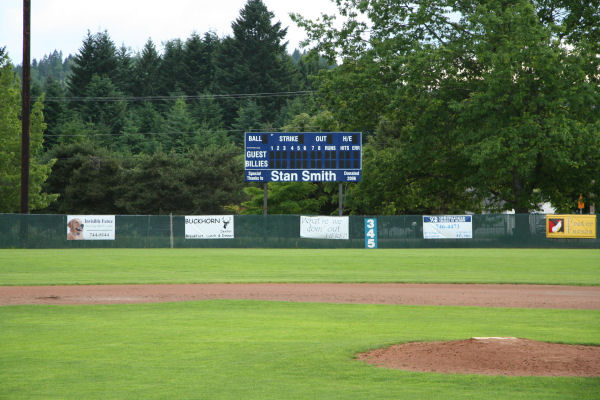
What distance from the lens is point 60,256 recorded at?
1312 inches

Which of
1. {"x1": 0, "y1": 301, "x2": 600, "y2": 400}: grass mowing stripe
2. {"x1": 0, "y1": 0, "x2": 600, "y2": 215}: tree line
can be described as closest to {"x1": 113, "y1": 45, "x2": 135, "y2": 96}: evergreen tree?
{"x1": 0, "y1": 0, "x2": 600, "y2": 215}: tree line

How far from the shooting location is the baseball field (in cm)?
712

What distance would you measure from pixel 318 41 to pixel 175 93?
52.6 m

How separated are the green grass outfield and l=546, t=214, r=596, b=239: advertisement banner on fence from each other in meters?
2.04

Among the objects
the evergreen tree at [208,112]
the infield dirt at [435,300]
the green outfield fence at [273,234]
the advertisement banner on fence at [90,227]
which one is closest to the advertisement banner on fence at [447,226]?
the green outfield fence at [273,234]

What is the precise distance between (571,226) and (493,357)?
32.9 m

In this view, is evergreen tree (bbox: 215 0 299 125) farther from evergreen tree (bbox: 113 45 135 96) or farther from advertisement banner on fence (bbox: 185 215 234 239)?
advertisement banner on fence (bbox: 185 215 234 239)

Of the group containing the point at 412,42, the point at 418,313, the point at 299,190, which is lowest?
the point at 418,313

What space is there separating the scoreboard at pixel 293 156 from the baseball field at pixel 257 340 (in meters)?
15.3

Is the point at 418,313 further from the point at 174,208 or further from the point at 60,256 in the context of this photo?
the point at 174,208

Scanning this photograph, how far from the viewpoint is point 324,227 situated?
40.1 metres

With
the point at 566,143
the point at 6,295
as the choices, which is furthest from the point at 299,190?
the point at 6,295

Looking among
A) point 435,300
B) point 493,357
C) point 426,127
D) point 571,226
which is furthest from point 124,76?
point 493,357

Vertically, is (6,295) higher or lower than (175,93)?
lower
